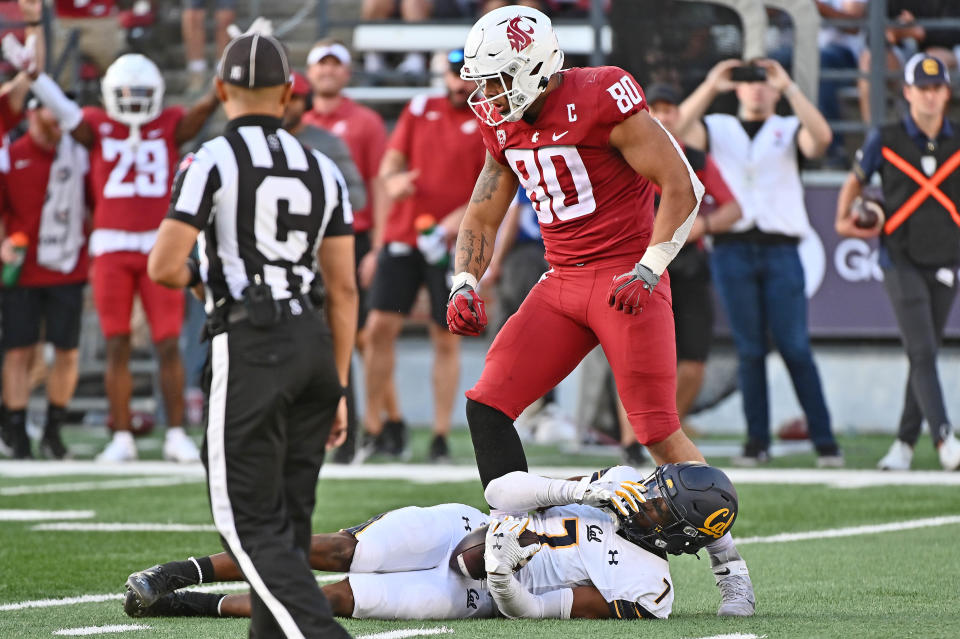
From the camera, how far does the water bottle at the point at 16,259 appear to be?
1066 centimetres

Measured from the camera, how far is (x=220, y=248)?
417 cm

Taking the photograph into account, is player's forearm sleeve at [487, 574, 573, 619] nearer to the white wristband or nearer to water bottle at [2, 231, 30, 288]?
the white wristband

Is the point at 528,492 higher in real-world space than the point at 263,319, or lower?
lower

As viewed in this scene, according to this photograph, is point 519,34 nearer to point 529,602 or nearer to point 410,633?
point 529,602

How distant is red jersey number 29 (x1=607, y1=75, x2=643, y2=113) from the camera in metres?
5.35

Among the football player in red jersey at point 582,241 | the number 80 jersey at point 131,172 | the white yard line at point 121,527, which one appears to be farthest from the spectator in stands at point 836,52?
the football player in red jersey at point 582,241

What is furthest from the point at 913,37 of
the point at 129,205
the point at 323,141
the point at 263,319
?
the point at 263,319

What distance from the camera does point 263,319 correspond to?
4.07 m

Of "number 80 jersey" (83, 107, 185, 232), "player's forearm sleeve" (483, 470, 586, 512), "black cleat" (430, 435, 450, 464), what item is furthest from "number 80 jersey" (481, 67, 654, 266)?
"number 80 jersey" (83, 107, 185, 232)

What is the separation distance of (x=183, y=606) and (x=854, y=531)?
3.30 m

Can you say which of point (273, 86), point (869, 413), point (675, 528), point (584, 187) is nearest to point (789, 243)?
point (869, 413)

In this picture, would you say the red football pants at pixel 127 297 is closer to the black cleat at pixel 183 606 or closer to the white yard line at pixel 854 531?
the white yard line at pixel 854 531

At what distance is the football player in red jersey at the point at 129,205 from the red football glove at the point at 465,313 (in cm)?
521

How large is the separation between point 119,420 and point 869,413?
551cm
